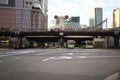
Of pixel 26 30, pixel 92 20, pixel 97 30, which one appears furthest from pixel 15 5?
pixel 97 30

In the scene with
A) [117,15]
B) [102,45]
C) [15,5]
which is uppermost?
[15,5]

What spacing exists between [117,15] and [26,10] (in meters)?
98.7

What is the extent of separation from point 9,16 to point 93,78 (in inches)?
7123

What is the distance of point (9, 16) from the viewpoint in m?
189

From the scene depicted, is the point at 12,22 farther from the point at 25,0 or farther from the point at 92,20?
the point at 92,20

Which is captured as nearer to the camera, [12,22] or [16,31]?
[16,31]

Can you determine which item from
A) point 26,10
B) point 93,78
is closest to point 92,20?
point 26,10

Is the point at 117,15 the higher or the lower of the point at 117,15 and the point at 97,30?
the higher

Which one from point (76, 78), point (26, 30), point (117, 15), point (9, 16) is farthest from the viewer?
point (9, 16)

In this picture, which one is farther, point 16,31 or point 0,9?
point 0,9

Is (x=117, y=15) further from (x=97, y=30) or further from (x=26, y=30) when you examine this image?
(x=26, y=30)

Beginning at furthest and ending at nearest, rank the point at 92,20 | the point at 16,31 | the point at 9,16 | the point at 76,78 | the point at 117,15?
1. the point at 9,16
2. the point at 92,20
3. the point at 117,15
4. the point at 16,31
5. the point at 76,78

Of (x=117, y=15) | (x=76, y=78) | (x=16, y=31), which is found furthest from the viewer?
(x=117, y=15)

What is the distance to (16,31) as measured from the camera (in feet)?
323
